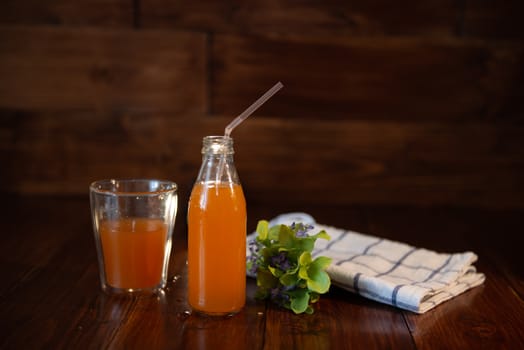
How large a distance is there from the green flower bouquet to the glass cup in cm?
15

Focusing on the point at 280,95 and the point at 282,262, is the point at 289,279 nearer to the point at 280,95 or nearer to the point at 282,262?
the point at 282,262

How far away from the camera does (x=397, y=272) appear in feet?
3.58

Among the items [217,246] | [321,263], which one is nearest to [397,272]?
[321,263]

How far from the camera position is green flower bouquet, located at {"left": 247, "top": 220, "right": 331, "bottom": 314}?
36.6 inches

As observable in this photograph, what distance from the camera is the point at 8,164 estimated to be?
1.86 metres

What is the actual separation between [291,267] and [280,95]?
36.7 inches

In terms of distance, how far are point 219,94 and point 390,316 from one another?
1.00 meters

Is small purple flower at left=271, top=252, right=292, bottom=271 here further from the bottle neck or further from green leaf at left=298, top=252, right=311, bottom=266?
the bottle neck

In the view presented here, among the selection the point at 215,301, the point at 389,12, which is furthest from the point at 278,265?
the point at 389,12

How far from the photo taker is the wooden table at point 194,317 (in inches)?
34.0

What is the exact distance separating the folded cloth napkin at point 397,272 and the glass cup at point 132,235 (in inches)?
10.9

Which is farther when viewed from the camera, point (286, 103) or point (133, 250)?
point (286, 103)

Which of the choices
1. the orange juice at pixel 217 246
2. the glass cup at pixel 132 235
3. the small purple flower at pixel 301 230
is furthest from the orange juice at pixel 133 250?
the small purple flower at pixel 301 230

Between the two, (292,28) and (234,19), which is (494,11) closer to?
(292,28)
